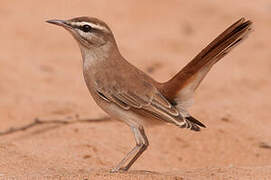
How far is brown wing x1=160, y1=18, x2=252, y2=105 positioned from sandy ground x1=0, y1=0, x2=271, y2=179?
822 millimetres

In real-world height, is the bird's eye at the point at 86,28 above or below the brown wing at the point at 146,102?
above

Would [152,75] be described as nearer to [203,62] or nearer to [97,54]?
[97,54]

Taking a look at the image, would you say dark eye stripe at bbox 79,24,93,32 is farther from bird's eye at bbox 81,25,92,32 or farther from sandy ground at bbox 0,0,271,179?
sandy ground at bbox 0,0,271,179

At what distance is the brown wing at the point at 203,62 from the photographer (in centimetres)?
607

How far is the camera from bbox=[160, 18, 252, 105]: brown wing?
607cm

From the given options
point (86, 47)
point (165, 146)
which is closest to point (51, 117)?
point (165, 146)

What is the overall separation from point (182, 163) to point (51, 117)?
2206mm

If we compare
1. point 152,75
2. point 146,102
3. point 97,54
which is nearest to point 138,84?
point 146,102

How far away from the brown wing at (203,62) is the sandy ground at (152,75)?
822 millimetres

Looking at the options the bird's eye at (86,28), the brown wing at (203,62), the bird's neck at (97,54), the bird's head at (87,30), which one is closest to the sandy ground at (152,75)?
the brown wing at (203,62)

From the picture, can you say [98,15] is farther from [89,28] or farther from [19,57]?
[89,28]

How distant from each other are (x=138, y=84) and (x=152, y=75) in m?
5.16

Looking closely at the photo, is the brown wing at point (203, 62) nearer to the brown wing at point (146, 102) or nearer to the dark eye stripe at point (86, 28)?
the brown wing at point (146, 102)

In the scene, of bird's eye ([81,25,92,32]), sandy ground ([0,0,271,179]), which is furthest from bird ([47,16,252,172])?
sandy ground ([0,0,271,179])
